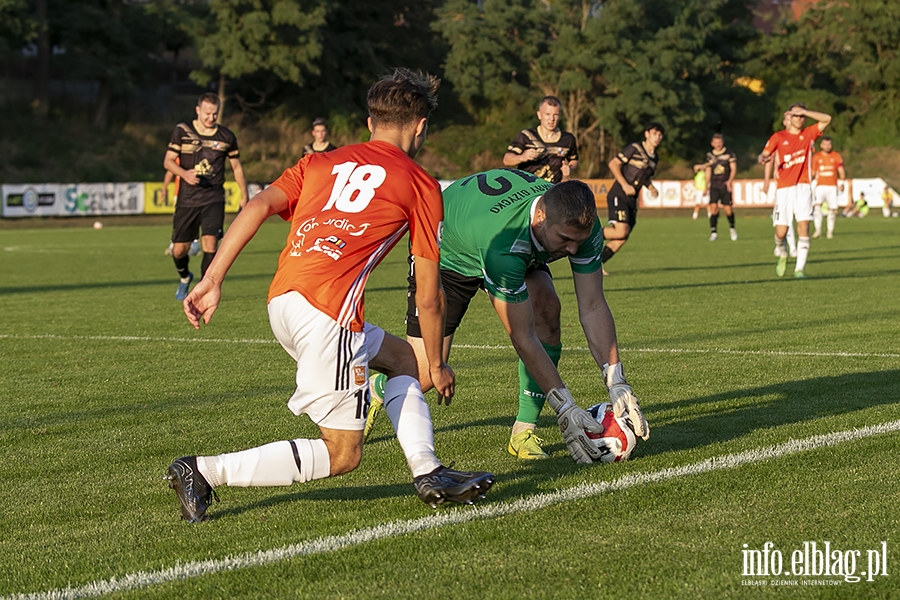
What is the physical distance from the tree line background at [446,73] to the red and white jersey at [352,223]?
46.4 meters

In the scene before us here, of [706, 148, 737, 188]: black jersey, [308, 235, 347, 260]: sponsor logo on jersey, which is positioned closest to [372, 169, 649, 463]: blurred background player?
[308, 235, 347, 260]: sponsor logo on jersey

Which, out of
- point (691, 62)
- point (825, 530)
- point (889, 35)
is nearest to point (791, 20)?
point (889, 35)

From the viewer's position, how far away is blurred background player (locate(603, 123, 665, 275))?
1530 centimetres

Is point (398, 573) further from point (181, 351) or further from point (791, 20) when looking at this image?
point (791, 20)

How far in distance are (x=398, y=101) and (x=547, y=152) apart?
8.90 m

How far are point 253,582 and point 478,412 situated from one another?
312 cm

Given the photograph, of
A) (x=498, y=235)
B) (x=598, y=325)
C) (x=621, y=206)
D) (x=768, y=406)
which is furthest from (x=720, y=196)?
(x=498, y=235)

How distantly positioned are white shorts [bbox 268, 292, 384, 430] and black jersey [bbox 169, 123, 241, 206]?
32.2 ft

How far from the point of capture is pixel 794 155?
15875 millimetres

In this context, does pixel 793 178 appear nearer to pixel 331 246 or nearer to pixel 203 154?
pixel 203 154

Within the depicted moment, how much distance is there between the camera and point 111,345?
9719 mm

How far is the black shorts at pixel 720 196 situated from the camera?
87.0 feet

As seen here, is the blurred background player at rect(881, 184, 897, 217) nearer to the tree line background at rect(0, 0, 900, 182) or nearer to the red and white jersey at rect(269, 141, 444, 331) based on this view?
the tree line background at rect(0, 0, 900, 182)

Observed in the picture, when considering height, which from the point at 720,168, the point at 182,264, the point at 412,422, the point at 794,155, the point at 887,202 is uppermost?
the point at 412,422
